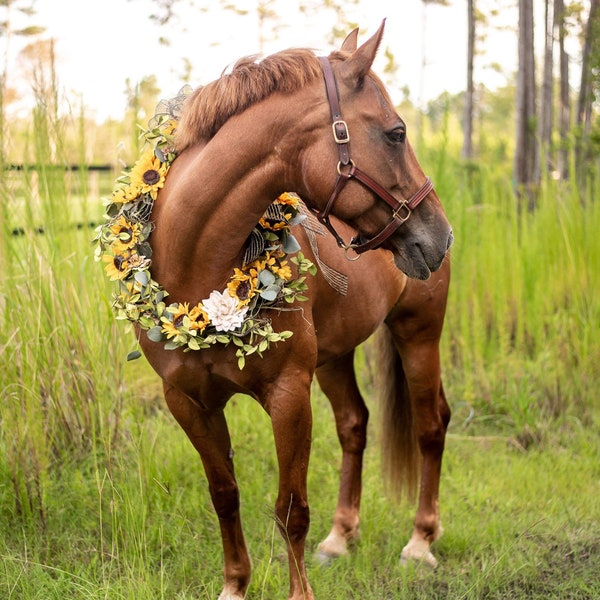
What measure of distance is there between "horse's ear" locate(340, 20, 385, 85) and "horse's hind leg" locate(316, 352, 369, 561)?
175 centimetres

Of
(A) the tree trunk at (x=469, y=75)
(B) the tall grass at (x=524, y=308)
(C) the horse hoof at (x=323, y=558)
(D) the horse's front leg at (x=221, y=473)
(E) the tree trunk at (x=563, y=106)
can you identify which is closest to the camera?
(D) the horse's front leg at (x=221, y=473)

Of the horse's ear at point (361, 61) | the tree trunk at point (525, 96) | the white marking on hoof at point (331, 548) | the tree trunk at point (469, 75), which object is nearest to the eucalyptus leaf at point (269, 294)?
the horse's ear at point (361, 61)

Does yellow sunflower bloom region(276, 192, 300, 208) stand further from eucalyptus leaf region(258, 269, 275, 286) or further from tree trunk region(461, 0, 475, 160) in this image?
tree trunk region(461, 0, 475, 160)

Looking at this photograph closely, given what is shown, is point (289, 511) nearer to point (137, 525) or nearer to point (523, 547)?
point (137, 525)

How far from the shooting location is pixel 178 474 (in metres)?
4.16

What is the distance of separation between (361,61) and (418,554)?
2.33m

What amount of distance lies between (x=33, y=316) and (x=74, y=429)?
2.13 ft

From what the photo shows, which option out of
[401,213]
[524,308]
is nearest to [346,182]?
[401,213]

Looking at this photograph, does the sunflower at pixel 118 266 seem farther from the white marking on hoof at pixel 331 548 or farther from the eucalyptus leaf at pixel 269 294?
the white marking on hoof at pixel 331 548

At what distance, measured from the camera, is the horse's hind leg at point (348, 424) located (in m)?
3.90

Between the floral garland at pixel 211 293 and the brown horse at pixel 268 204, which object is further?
the floral garland at pixel 211 293

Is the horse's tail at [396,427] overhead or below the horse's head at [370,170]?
below

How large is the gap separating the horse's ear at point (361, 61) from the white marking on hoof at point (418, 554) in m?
2.22

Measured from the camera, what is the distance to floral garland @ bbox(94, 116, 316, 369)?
102 inches
